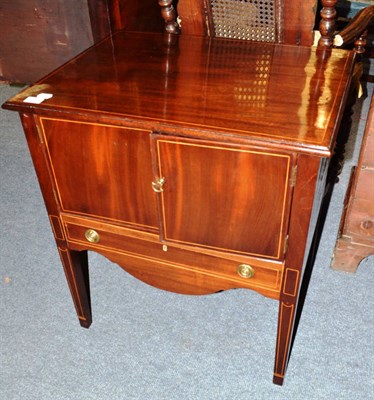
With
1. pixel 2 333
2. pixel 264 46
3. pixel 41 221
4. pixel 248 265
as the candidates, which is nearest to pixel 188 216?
pixel 248 265

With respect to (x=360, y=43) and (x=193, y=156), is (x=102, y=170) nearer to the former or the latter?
(x=193, y=156)

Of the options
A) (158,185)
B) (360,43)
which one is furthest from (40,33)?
(158,185)

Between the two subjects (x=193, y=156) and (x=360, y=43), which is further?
(x=360, y=43)

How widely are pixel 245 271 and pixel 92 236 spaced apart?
432 millimetres

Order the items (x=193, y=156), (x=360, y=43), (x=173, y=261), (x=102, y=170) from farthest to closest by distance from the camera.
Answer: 1. (x=360, y=43)
2. (x=173, y=261)
3. (x=102, y=170)
4. (x=193, y=156)

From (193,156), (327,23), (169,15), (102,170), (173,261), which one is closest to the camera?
(193,156)

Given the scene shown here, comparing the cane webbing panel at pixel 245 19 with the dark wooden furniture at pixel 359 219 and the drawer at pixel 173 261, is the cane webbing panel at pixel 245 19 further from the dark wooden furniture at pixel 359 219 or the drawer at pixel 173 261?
the drawer at pixel 173 261

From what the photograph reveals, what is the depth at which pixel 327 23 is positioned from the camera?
150cm

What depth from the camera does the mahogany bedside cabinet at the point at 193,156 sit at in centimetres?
100

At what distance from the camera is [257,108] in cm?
107

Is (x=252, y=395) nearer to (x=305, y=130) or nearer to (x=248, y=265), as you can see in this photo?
(x=248, y=265)

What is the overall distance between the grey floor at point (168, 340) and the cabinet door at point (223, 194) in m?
0.55

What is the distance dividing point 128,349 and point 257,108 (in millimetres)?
942

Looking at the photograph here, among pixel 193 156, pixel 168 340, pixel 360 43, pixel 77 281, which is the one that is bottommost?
pixel 168 340
